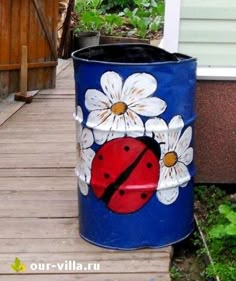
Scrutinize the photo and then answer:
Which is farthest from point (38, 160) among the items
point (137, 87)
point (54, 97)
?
point (54, 97)

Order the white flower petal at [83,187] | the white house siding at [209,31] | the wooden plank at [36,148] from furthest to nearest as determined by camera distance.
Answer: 1. the wooden plank at [36,148]
2. the white house siding at [209,31]
3. the white flower petal at [83,187]

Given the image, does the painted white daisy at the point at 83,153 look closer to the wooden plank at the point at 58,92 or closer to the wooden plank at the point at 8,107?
the wooden plank at the point at 8,107

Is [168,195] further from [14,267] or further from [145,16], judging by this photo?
[145,16]

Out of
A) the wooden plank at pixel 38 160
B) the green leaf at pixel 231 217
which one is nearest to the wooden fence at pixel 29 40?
the wooden plank at pixel 38 160

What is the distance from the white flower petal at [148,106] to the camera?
351 cm

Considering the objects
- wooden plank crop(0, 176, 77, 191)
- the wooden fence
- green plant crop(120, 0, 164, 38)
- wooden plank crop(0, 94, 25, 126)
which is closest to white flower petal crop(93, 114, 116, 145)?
wooden plank crop(0, 176, 77, 191)

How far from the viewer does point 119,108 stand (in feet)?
11.5

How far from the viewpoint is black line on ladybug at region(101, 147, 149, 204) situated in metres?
3.59

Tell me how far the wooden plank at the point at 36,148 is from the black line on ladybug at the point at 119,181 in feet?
6.38

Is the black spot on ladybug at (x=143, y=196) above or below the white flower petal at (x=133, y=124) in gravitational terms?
below

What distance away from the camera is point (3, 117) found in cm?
677

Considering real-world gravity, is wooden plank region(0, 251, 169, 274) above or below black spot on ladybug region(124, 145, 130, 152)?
below

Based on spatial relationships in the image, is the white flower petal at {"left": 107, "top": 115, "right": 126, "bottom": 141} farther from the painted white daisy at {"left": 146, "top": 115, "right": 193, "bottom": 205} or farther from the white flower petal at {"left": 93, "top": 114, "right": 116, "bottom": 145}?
the painted white daisy at {"left": 146, "top": 115, "right": 193, "bottom": 205}

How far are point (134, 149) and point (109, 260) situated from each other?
0.60 m
